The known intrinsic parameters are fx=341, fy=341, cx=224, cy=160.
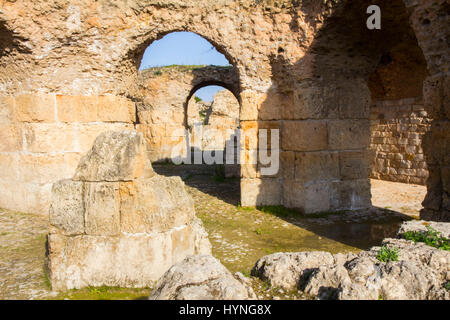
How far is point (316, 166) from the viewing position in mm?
5949

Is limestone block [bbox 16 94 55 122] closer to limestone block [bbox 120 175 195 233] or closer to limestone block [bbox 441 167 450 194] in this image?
limestone block [bbox 120 175 195 233]

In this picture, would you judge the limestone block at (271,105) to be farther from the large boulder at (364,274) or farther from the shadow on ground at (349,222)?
the large boulder at (364,274)

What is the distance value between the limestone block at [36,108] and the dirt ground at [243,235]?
1591 millimetres

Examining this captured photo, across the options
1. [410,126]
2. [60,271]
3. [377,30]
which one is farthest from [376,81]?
[60,271]

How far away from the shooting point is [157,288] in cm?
221

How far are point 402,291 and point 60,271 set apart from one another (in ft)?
9.08

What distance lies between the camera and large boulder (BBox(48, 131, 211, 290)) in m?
3.11

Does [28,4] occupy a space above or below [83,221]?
above

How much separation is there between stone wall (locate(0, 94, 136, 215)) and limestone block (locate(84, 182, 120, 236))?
116 inches

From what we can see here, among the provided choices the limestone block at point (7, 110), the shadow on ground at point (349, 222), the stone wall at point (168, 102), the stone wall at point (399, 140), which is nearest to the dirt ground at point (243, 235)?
the shadow on ground at point (349, 222)

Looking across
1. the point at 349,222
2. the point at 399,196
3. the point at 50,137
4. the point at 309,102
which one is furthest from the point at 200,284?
the point at 399,196

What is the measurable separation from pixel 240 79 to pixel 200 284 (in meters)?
4.83

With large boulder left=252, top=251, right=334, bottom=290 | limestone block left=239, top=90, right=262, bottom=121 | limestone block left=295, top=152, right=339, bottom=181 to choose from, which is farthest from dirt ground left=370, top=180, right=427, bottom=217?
large boulder left=252, top=251, right=334, bottom=290

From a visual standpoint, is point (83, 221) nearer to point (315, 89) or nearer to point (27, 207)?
point (27, 207)
